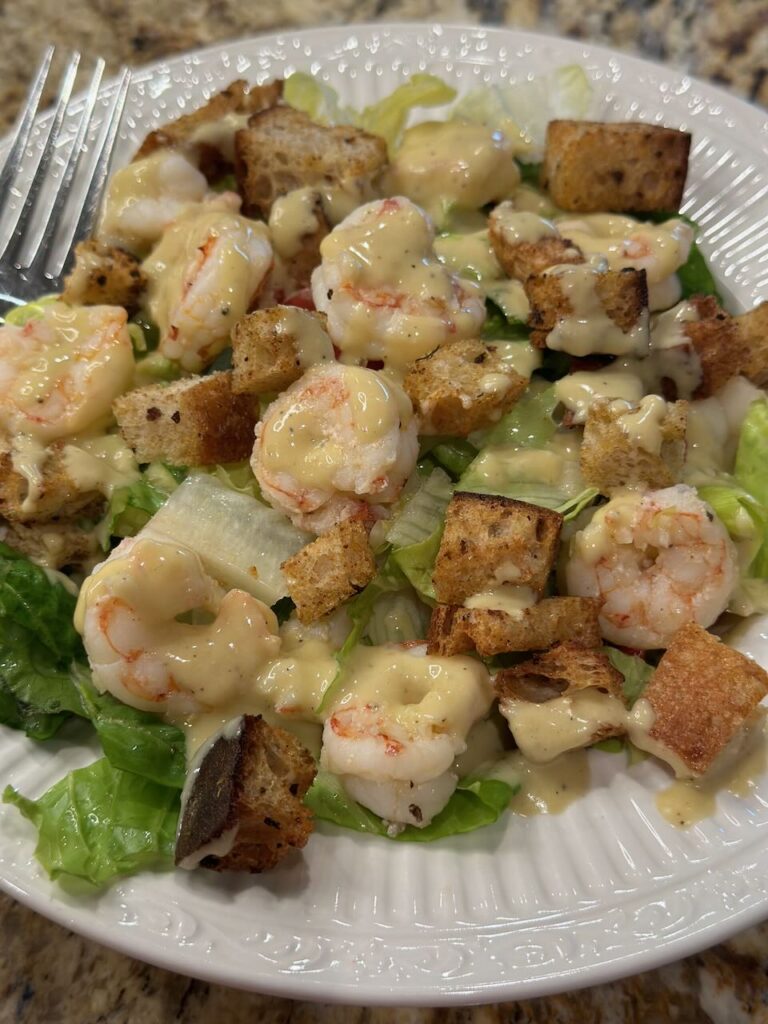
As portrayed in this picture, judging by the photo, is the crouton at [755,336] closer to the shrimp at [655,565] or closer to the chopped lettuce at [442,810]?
the shrimp at [655,565]

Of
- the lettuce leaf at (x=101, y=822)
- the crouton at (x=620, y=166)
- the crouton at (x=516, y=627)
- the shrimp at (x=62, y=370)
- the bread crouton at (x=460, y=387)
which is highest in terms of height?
the crouton at (x=620, y=166)

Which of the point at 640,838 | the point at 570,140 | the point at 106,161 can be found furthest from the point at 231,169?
the point at 640,838

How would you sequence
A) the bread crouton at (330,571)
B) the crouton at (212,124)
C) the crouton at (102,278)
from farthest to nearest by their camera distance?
1. the crouton at (212,124)
2. the crouton at (102,278)
3. the bread crouton at (330,571)

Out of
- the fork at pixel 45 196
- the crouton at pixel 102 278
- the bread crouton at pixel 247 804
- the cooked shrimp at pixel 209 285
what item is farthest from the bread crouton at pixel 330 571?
the fork at pixel 45 196

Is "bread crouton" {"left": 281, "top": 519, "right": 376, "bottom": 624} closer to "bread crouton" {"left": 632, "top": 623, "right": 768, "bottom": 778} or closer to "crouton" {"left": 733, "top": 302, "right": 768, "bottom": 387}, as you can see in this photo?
"bread crouton" {"left": 632, "top": 623, "right": 768, "bottom": 778}

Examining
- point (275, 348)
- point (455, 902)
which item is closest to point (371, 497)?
point (275, 348)

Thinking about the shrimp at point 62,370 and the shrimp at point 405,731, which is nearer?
the shrimp at point 405,731

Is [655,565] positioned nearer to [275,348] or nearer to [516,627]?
[516,627]
